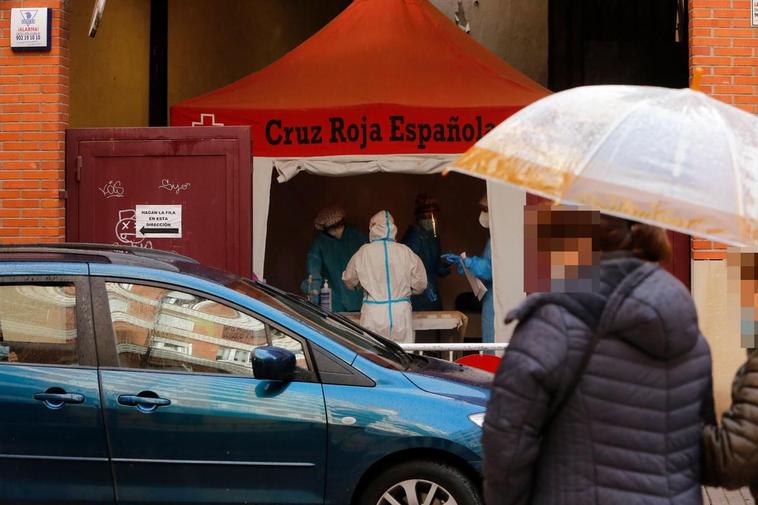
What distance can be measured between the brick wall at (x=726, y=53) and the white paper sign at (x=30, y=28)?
5.24 metres

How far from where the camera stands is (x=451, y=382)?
215 inches

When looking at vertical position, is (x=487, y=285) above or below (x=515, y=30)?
below

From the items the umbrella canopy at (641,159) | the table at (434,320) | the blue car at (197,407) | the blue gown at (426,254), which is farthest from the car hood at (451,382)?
the blue gown at (426,254)

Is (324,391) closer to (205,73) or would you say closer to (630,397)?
(630,397)

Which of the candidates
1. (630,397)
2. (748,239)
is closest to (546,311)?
(630,397)

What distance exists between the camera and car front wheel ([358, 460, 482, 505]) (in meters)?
5.20

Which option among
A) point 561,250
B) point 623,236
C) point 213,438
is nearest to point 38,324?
point 213,438

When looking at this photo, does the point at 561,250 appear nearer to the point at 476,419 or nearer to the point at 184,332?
the point at 476,419

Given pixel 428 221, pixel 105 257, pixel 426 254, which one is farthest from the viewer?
pixel 428 221

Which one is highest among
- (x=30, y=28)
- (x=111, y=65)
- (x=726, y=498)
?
(x=111, y=65)

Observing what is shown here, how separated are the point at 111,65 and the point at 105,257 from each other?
693cm

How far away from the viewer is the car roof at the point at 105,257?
551 cm

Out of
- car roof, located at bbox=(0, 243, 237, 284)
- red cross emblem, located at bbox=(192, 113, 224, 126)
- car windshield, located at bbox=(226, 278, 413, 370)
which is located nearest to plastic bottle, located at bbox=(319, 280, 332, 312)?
red cross emblem, located at bbox=(192, 113, 224, 126)

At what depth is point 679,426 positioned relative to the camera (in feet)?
9.28
